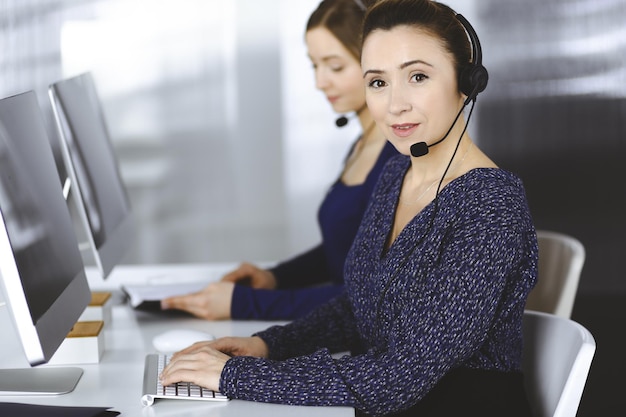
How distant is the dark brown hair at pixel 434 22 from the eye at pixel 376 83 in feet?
0.30

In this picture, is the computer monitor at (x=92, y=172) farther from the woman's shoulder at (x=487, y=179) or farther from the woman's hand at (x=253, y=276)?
the woman's shoulder at (x=487, y=179)

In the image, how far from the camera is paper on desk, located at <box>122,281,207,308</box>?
195 cm

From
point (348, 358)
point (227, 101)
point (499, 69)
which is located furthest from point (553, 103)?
point (348, 358)

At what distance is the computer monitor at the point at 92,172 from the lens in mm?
1764

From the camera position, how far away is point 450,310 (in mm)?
1314

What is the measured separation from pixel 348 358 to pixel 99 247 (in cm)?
71

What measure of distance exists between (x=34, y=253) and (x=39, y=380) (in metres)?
0.26

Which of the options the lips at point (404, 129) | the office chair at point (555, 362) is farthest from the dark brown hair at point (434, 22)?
the office chair at point (555, 362)

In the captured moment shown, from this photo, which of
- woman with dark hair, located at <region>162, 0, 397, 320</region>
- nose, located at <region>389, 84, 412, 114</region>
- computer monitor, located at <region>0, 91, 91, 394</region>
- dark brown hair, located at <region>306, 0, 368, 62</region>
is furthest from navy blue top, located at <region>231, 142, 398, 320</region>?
nose, located at <region>389, 84, 412, 114</region>

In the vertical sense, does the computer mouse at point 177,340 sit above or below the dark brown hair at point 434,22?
below

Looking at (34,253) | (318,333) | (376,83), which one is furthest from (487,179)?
(34,253)

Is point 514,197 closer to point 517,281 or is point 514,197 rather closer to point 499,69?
point 517,281

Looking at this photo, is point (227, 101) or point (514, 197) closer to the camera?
point (514, 197)

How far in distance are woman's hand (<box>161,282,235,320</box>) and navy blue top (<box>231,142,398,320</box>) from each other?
18 millimetres
